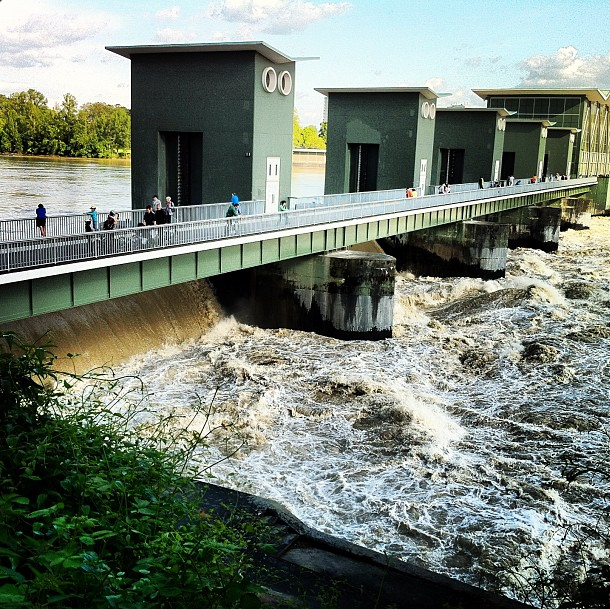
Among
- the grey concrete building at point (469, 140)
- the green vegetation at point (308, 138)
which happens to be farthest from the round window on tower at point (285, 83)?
the green vegetation at point (308, 138)

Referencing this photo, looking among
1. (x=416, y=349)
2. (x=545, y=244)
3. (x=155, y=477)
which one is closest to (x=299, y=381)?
(x=416, y=349)

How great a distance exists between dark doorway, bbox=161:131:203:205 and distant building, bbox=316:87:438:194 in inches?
621

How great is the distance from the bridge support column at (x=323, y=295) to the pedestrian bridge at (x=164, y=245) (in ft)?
3.80

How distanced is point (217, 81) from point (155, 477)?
836 inches

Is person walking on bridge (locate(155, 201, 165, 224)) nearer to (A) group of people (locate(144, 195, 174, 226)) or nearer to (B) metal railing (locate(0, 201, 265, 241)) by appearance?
(A) group of people (locate(144, 195, 174, 226))

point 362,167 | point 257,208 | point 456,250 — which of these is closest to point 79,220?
point 257,208

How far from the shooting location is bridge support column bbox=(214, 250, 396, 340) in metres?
27.4

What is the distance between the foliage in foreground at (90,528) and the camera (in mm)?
5398

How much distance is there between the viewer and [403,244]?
4331 cm

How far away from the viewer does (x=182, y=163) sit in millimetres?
28375

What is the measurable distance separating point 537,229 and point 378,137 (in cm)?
1744

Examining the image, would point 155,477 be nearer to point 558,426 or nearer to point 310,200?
point 558,426

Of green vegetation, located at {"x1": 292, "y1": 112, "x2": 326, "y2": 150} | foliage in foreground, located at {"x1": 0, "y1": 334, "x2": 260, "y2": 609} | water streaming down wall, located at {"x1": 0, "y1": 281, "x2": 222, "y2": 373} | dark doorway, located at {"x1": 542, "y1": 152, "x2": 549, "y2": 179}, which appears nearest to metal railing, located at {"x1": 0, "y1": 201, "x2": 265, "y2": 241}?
water streaming down wall, located at {"x1": 0, "y1": 281, "x2": 222, "y2": 373}

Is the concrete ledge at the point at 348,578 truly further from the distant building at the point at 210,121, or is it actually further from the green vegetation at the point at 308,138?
the green vegetation at the point at 308,138
